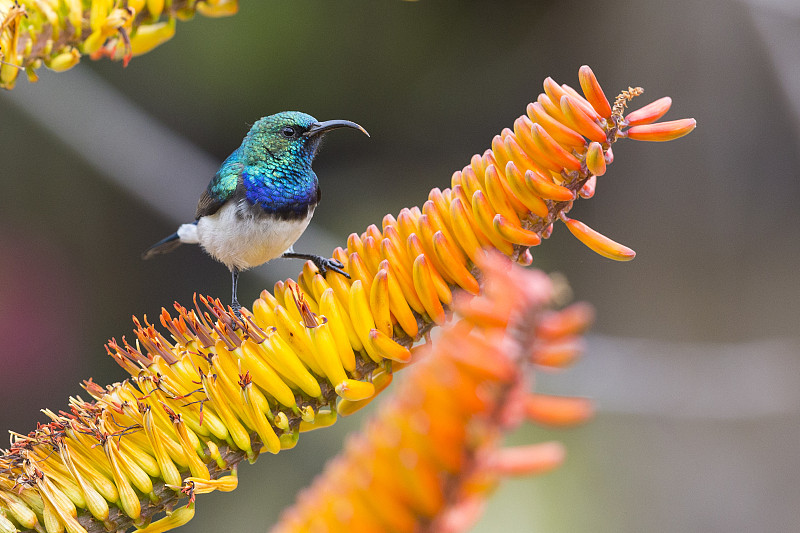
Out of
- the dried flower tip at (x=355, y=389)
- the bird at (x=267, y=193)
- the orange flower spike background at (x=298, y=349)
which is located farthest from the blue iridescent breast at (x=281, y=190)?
the dried flower tip at (x=355, y=389)

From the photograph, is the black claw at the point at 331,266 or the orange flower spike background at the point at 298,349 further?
the black claw at the point at 331,266

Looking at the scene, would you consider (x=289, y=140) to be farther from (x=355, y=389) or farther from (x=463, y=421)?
(x=463, y=421)

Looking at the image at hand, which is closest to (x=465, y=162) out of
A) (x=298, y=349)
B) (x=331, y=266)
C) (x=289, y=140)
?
(x=289, y=140)

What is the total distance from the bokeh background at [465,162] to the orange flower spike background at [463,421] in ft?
8.73

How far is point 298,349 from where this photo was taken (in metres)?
0.94

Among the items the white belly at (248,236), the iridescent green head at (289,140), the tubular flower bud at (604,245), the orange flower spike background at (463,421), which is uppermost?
the iridescent green head at (289,140)

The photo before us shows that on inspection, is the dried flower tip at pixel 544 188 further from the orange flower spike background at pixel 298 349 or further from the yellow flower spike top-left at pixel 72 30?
the yellow flower spike top-left at pixel 72 30

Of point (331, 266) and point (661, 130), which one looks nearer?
point (661, 130)

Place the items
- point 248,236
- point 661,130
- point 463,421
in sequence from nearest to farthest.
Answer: point 463,421
point 661,130
point 248,236

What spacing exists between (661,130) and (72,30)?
28.5 inches

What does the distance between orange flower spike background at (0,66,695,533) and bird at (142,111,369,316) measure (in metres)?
0.78

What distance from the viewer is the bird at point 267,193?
5.78 ft

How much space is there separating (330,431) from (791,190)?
7.56ft

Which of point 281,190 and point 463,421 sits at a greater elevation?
point 281,190
